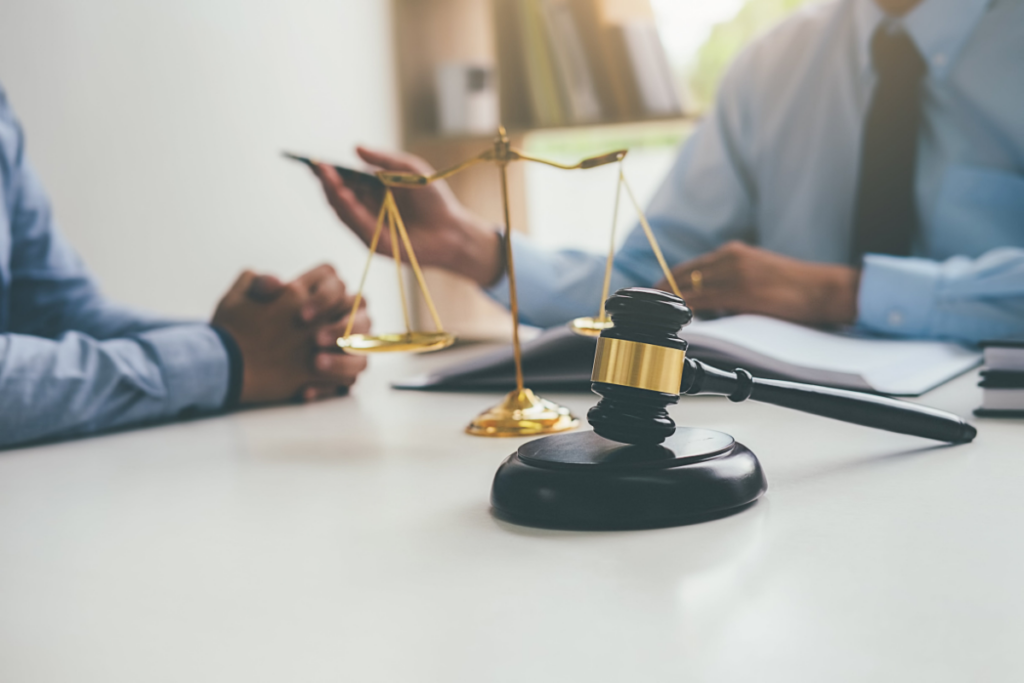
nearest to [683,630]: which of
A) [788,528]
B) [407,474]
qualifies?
[788,528]

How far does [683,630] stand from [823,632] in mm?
60

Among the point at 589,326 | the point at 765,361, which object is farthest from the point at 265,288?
the point at 765,361

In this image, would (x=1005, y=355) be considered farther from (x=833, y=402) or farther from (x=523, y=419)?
(x=523, y=419)

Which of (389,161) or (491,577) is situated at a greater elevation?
(389,161)

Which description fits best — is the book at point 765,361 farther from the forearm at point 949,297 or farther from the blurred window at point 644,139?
the blurred window at point 644,139

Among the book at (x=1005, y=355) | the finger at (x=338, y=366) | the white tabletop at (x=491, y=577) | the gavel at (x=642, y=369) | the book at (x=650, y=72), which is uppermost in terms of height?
the book at (x=650, y=72)

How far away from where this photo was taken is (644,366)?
1.78 feet

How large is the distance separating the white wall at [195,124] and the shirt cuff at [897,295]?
5.11 ft

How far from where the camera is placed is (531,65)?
2.49 metres

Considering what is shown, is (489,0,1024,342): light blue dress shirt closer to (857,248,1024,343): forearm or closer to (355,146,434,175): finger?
(857,248,1024,343): forearm

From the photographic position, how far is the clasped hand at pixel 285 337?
1115 millimetres

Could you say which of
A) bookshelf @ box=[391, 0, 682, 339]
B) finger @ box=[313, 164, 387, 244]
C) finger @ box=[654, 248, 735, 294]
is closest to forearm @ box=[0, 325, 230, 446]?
finger @ box=[313, 164, 387, 244]

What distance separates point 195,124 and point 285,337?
4.13ft

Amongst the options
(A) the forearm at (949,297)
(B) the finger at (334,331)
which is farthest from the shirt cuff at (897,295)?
(B) the finger at (334,331)
